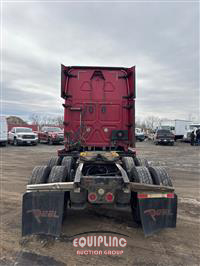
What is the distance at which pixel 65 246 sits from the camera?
10.3 feet

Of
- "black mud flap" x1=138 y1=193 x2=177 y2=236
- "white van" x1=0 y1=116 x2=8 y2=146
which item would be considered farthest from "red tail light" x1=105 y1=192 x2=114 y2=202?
"white van" x1=0 y1=116 x2=8 y2=146

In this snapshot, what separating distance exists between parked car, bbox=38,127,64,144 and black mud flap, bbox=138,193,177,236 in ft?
58.9

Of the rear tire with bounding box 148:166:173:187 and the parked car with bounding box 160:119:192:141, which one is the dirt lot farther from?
the parked car with bounding box 160:119:192:141

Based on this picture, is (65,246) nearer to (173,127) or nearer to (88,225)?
(88,225)

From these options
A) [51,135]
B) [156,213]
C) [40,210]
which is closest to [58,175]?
[40,210]

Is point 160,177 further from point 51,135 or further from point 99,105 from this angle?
point 51,135

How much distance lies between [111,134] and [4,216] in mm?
3240

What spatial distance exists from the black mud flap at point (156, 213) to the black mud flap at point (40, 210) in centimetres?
124

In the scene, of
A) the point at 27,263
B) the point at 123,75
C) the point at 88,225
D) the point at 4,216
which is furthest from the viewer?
the point at 123,75

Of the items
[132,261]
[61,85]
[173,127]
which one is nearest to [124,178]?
[132,261]

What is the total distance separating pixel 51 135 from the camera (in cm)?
2094

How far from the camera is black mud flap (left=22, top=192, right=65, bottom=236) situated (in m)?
3.06

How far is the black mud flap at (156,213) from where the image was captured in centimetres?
308

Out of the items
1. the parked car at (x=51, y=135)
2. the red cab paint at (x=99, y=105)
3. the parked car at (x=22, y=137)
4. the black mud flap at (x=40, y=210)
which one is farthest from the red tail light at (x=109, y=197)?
the parked car at (x=22, y=137)
